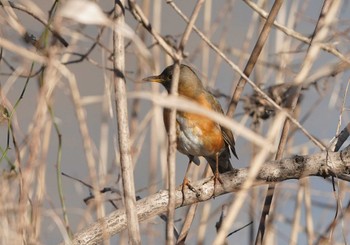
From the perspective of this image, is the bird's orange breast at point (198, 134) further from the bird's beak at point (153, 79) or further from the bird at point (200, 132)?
the bird's beak at point (153, 79)

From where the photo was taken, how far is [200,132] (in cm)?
297

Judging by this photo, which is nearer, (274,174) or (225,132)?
(274,174)

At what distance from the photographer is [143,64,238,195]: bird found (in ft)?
9.52

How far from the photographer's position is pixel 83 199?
227 centimetres

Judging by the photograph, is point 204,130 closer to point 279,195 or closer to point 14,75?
point 279,195

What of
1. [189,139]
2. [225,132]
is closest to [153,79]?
[189,139]

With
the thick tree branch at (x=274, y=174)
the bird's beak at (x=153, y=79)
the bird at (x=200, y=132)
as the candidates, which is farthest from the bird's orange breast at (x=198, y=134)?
the thick tree branch at (x=274, y=174)

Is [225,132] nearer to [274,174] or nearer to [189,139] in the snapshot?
[189,139]

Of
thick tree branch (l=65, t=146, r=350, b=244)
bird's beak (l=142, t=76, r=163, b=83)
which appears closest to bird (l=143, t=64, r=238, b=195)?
bird's beak (l=142, t=76, r=163, b=83)

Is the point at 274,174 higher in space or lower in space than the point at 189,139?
lower

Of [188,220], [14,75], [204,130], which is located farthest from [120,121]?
[204,130]

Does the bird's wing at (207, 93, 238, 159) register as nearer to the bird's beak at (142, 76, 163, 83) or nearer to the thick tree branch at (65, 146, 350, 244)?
the bird's beak at (142, 76, 163, 83)

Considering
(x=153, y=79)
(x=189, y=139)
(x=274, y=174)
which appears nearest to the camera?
(x=274, y=174)

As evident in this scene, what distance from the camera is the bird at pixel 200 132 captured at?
290 centimetres
